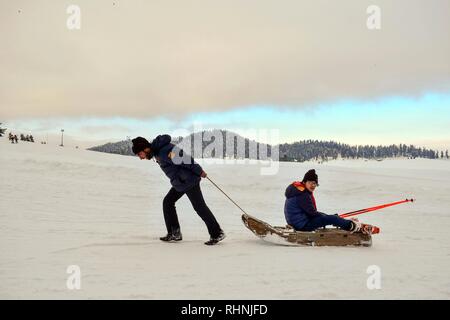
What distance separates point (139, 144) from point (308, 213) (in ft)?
10.3

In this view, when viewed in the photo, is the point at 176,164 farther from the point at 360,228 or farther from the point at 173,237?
the point at 360,228

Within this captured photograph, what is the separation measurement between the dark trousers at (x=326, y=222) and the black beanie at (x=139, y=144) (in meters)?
3.11

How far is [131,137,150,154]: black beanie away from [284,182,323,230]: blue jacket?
2.61m

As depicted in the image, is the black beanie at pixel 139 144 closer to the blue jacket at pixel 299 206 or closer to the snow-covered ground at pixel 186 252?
the snow-covered ground at pixel 186 252

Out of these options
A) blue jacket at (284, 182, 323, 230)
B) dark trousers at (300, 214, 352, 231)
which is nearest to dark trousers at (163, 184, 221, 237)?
blue jacket at (284, 182, 323, 230)

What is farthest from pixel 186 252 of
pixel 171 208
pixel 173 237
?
pixel 171 208

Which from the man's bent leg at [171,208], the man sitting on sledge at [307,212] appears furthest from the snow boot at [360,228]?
the man's bent leg at [171,208]

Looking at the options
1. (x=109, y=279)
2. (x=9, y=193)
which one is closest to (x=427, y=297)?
(x=109, y=279)

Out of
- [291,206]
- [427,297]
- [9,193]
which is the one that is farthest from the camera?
[9,193]

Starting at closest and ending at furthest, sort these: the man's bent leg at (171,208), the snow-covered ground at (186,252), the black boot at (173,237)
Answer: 1. the snow-covered ground at (186,252)
2. the man's bent leg at (171,208)
3. the black boot at (173,237)

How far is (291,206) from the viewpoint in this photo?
712 centimetres

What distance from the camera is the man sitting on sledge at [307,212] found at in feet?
22.8

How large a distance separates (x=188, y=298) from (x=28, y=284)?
1.86 metres
